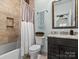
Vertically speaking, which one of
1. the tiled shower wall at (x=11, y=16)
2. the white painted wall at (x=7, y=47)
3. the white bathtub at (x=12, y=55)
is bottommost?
the white bathtub at (x=12, y=55)

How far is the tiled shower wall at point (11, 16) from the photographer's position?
7.13 feet

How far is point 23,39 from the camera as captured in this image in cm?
288

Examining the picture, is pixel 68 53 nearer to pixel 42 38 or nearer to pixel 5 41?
pixel 42 38

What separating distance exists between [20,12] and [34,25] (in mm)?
969

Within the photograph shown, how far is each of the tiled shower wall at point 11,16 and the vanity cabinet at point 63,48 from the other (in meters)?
1.05

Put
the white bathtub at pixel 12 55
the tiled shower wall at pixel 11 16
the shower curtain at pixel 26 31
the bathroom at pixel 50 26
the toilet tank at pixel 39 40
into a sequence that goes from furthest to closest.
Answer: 1. the toilet tank at pixel 39 40
2. the shower curtain at pixel 26 31
3. the bathroom at pixel 50 26
4. the tiled shower wall at pixel 11 16
5. the white bathtub at pixel 12 55

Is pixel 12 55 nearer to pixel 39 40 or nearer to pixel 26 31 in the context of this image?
pixel 26 31

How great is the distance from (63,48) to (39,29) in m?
1.49

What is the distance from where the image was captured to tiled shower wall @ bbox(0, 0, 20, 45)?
2172 millimetres

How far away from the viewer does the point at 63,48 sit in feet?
7.66

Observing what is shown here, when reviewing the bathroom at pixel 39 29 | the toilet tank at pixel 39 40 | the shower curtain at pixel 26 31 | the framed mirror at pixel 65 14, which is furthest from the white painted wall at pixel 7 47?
the framed mirror at pixel 65 14

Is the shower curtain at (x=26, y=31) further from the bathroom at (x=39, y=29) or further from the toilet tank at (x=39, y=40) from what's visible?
the toilet tank at (x=39, y=40)

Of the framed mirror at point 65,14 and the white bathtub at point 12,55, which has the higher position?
the framed mirror at point 65,14

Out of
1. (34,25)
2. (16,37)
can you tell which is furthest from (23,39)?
(34,25)
